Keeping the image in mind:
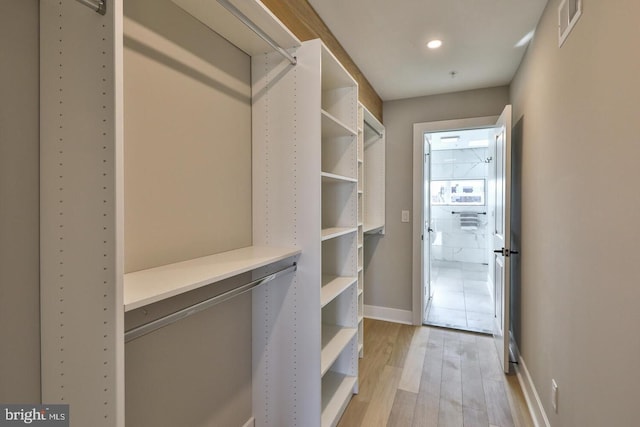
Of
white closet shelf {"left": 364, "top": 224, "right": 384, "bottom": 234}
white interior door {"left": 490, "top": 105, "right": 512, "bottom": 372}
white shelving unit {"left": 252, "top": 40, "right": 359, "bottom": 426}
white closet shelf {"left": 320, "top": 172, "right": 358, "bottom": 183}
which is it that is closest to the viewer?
white shelving unit {"left": 252, "top": 40, "right": 359, "bottom": 426}

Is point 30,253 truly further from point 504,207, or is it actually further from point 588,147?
point 504,207

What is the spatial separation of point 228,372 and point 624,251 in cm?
162

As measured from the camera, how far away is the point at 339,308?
2.30 m

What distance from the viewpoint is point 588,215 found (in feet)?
4.16

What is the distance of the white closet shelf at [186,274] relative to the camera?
2.66 ft

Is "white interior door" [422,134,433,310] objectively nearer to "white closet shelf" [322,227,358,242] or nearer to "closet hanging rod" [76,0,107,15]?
"white closet shelf" [322,227,358,242]

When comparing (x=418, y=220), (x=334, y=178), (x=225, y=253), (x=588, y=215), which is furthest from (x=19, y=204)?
(x=418, y=220)

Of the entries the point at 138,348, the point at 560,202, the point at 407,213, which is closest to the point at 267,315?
the point at 138,348

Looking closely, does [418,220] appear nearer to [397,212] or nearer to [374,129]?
[397,212]

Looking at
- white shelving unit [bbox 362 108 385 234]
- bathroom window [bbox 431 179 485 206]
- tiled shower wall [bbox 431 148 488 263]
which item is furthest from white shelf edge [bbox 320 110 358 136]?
bathroom window [bbox 431 179 485 206]

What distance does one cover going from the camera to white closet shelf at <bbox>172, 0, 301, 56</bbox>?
120 cm

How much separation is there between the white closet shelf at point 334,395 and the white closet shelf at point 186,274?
1.07m

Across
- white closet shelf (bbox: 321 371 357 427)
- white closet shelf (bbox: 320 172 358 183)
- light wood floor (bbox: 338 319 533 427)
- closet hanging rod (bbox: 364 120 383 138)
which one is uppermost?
closet hanging rod (bbox: 364 120 383 138)

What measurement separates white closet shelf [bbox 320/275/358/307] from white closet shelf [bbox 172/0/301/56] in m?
1.32
